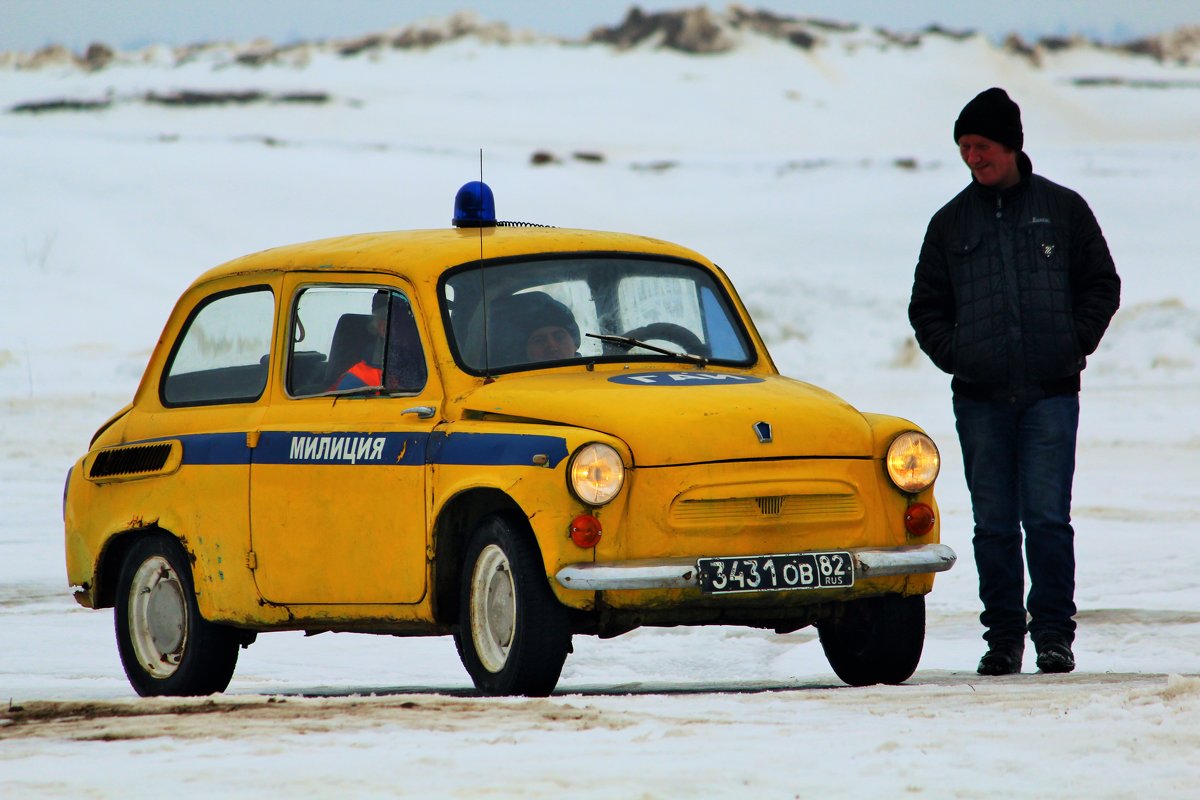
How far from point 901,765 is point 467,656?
93.1 inches

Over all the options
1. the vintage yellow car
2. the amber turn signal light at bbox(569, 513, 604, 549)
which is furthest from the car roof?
the amber turn signal light at bbox(569, 513, 604, 549)

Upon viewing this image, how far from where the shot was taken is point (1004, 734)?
5.70m

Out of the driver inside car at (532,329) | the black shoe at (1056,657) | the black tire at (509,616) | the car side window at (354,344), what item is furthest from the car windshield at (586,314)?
the black shoe at (1056,657)

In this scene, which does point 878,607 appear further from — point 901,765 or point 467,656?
point 901,765

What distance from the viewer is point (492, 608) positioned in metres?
7.13

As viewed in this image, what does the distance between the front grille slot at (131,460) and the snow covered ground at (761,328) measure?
917mm

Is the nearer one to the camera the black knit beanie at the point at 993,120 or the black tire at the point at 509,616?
the black tire at the point at 509,616

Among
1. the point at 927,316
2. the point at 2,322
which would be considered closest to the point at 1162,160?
the point at 2,322

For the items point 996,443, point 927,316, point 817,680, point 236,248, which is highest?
point 236,248

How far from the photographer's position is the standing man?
327 inches

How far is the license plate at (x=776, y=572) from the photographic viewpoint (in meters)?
6.82

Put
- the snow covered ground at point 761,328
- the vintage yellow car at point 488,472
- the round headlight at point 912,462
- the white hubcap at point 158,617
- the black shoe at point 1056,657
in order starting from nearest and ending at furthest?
the snow covered ground at point 761,328 → the vintage yellow car at point 488,472 → the round headlight at point 912,462 → the black shoe at point 1056,657 → the white hubcap at point 158,617

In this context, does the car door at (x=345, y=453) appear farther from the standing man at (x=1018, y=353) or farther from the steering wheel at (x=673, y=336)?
the standing man at (x=1018, y=353)

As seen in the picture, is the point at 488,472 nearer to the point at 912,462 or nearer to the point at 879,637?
the point at 912,462
